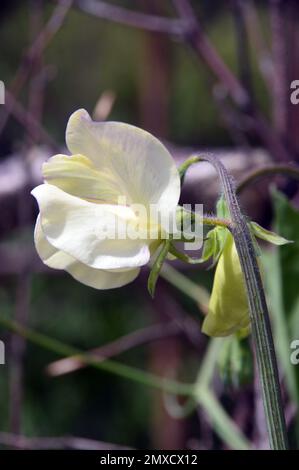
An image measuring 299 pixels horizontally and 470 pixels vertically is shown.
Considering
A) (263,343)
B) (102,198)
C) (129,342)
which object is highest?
(129,342)

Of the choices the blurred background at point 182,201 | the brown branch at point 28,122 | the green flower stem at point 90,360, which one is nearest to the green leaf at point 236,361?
the blurred background at point 182,201

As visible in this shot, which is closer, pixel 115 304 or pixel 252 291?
pixel 252 291

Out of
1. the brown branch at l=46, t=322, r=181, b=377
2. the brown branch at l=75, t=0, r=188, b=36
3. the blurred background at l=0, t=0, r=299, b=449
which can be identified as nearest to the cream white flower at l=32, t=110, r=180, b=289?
the blurred background at l=0, t=0, r=299, b=449

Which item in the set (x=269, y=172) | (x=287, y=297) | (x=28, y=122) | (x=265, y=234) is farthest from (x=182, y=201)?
(x=265, y=234)

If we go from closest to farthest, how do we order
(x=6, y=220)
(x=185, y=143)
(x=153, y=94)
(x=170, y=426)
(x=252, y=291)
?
(x=252, y=291), (x=6, y=220), (x=170, y=426), (x=153, y=94), (x=185, y=143)

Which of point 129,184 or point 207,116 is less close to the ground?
point 207,116

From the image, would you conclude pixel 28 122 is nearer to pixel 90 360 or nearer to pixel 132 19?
pixel 132 19

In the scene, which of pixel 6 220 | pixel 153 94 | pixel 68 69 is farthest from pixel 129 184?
pixel 68 69

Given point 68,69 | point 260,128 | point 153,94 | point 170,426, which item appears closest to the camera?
point 260,128

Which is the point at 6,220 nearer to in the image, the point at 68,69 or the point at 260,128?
the point at 260,128
